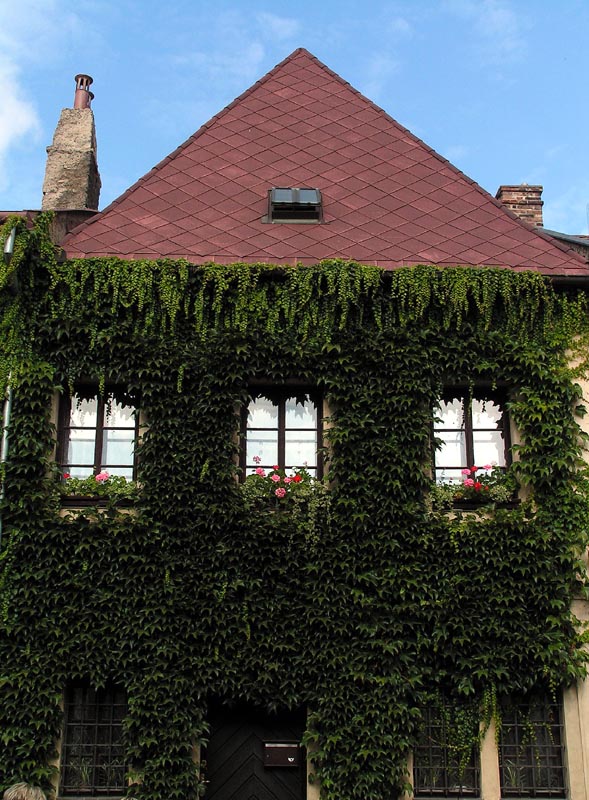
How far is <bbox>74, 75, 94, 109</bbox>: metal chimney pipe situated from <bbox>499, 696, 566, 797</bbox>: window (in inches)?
405

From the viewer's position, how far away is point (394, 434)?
10992mm

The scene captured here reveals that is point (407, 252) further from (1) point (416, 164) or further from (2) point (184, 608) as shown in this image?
(2) point (184, 608)

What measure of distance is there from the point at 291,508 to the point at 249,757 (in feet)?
8.90

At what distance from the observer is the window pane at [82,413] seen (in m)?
11.3

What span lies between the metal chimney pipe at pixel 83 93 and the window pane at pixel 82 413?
5.39 m

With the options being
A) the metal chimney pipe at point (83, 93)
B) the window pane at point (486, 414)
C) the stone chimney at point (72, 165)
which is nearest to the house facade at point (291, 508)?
the window pane at point (486, 414)

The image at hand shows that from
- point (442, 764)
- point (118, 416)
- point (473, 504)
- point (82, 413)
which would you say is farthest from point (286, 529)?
point (442, 764)

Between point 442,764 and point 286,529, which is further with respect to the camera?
point 286,529

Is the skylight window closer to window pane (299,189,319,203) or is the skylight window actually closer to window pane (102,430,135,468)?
window pane (299,189,319,203)

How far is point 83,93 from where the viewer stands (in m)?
14.8

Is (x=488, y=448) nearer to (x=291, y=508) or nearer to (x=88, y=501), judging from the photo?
(x=291, y=508)

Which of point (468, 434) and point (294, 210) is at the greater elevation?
point (294, 210)

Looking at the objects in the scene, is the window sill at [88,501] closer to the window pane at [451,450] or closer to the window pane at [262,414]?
the window pane at [262,414]

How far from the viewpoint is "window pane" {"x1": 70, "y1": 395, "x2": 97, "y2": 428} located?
1132 centimetres
